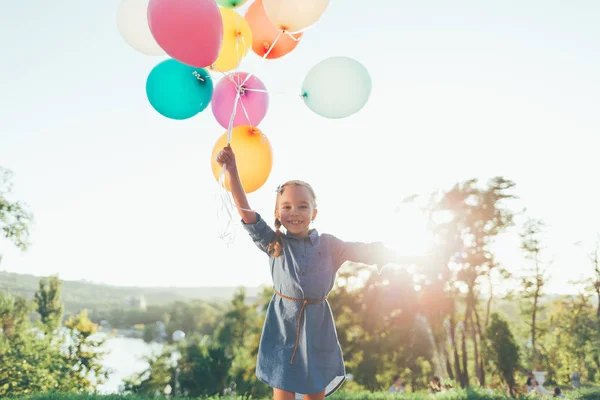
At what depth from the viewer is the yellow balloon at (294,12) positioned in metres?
2.47

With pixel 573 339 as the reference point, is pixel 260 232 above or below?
above

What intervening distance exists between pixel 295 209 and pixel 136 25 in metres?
2.02

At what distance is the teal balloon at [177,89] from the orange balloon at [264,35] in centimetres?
44

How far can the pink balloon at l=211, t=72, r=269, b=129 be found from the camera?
9.04 ft

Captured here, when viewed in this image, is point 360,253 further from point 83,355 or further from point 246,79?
point 83,355

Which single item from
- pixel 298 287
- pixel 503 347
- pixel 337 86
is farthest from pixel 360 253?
pixel 503 347

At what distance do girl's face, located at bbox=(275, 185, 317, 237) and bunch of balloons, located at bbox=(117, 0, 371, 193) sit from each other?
0.52m

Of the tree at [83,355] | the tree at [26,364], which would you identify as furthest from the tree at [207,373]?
the tree at [26,364]

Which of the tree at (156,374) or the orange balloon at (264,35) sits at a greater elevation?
the orange balloon at (264,35)

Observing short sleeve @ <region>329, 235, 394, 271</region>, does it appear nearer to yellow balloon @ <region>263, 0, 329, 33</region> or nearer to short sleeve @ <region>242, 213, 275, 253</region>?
short sleeve @ <region>242, 213, 275, 253</region>

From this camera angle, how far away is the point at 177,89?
8.91 feet

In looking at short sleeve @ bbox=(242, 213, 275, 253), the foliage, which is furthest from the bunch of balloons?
the foliage

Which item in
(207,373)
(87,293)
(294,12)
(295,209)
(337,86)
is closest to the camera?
(295,209)

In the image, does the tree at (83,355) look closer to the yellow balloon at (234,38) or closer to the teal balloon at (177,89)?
the teal balloon at (177,89)
